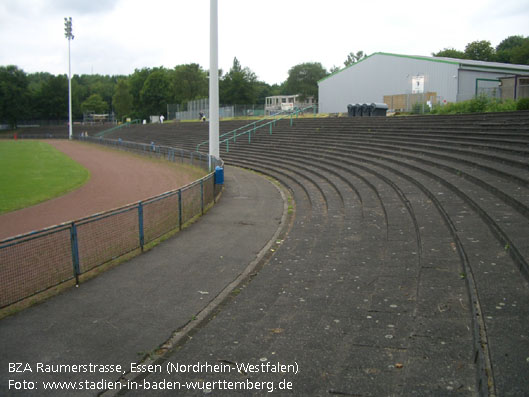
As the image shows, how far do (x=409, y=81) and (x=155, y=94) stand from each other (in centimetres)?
7636

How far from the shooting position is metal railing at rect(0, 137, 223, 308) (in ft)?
23.0

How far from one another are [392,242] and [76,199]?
14.3 meters

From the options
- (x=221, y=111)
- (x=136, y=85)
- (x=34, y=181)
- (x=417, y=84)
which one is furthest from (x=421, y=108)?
(x=136, y=85)

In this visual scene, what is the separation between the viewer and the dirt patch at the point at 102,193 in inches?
562

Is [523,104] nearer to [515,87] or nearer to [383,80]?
[515,87]

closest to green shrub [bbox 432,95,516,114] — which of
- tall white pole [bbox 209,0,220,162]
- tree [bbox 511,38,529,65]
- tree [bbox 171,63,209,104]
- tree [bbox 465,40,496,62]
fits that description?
tall white pole [bbox 209,0,220,162]

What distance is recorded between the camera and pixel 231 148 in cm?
3500

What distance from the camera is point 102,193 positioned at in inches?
798

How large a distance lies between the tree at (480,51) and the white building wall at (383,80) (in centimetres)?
4356

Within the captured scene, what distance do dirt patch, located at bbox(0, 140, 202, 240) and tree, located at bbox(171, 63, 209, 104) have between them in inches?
2780

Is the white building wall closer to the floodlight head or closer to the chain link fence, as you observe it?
the chain link fence

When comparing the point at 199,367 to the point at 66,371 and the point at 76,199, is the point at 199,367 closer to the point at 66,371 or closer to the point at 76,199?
the point at 66,371

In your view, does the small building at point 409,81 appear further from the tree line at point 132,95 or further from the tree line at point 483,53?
the tree line at point 132,95

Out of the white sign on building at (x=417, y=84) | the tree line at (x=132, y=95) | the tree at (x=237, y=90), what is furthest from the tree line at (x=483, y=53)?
the white sign on building at (x=417, y=84)
